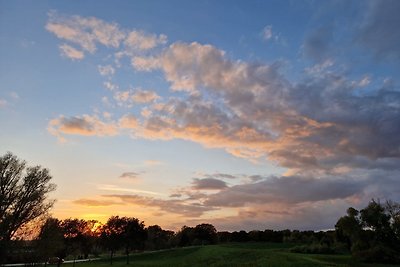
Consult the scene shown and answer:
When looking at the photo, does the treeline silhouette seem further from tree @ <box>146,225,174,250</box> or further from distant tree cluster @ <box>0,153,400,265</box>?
tree @ <box>146,225,174,250</box>

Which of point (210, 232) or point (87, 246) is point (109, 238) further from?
point (210, 232)

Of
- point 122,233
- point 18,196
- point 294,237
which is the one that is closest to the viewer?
point 18,196

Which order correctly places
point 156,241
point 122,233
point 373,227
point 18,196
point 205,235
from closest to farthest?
point 18,196 < point 373,227 < point 122,233 < point 156,241 < point 205,235

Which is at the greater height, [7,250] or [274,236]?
[274,236]

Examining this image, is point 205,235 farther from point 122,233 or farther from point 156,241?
point 122,233

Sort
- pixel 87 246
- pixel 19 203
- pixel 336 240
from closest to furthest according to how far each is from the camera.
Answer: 1. pixel 19 203
2. pixel 336 240
3. pixel 87 246

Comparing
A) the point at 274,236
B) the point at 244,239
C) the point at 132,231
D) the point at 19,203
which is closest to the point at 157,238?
the point at 244,239

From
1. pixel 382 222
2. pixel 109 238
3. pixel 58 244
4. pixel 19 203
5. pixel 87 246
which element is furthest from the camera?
pixel 87 246

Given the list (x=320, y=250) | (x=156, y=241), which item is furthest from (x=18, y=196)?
(x=156, y=241)

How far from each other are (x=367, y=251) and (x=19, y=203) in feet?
188

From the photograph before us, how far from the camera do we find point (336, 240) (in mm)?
86438

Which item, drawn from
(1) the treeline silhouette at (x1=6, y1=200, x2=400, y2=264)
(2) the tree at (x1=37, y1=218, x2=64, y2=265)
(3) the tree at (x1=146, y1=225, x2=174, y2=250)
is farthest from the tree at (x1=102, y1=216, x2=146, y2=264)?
(2) the tree at (x1=37, y1=218, x2=64, y2=265)

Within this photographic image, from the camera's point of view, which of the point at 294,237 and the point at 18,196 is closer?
the point at 18,196

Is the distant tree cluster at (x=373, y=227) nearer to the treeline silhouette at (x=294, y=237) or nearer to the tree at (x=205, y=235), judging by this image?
the treeline silhouette at (x=294, y=237)
